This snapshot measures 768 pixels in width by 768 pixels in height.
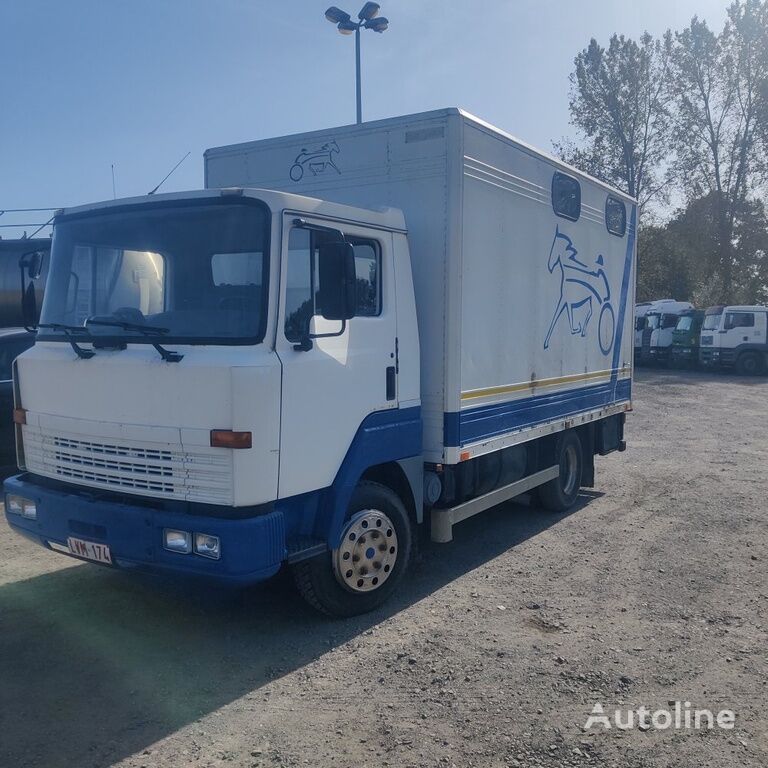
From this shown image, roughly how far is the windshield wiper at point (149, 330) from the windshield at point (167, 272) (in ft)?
0.06

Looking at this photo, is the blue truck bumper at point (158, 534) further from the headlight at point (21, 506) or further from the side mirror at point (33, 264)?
the side mirror at point (33, 264)

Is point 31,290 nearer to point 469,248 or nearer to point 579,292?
point 469,248

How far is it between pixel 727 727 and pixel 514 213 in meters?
4.16

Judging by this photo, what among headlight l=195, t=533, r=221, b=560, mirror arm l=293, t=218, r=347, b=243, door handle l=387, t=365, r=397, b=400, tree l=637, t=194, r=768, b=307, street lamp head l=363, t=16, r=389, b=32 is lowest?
headlight l=195, t=533, r=221, b=560

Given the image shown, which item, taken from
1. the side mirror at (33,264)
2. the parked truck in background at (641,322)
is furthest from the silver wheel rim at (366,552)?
the parked truck in background at (641,322)

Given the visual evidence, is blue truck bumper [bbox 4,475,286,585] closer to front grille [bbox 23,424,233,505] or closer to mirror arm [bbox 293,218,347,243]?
front grille [bbox 23,424,233,505]

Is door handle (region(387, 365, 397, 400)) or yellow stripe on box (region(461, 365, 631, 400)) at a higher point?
door handle (region(387, 365, 397, 400))

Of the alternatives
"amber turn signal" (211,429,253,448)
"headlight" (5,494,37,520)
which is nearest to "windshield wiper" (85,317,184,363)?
"amber turn signal" (211,429,253,448)

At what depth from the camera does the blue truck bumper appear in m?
4.36

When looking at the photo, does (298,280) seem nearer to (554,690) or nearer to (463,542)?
(554,690)

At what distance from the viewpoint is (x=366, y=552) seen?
211 inches

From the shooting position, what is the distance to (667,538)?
743cm

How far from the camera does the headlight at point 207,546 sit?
14.3ft

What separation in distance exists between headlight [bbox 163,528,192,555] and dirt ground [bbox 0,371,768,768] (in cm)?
74
